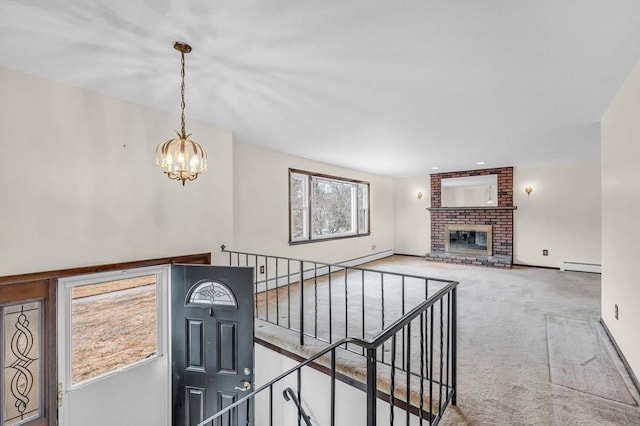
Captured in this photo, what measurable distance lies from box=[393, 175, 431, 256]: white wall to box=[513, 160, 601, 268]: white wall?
2.09m

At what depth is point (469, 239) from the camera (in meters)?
7.62

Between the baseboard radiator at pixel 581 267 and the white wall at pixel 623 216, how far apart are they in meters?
3.82

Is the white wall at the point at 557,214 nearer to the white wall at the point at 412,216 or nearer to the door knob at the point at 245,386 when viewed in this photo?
the white wall at the point at 412,216

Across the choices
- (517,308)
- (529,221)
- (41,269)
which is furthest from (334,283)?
(529,221)

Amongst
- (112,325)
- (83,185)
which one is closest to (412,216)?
(112,325)

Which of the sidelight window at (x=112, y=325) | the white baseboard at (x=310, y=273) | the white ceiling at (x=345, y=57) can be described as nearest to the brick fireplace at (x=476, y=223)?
the white baseboard at (x=310, y=273)

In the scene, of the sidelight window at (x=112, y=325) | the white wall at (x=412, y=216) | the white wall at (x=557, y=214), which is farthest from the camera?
the white wall at (x=412, y=216)

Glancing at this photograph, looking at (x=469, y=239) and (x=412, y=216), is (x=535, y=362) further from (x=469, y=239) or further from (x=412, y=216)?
(x=412, y=216)

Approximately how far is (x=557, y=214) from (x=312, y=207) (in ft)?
18.1

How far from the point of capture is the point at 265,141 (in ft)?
14.7

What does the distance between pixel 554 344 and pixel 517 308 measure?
1.14 m

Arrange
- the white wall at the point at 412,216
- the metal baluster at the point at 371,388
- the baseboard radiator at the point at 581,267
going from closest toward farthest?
the metal baluster at the point at 371,388 < the baseboard radiator at the point at 581,267 < the white wall at the point at 412,216

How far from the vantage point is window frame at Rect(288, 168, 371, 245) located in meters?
5.51

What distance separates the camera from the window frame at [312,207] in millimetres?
5509
